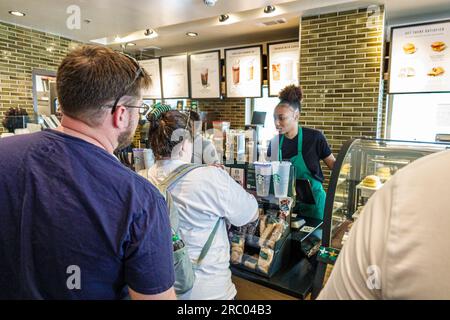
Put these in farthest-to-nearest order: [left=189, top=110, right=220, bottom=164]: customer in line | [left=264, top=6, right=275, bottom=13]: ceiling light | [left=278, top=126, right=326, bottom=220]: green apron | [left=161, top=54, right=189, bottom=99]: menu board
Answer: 1. [left=161, top=54, right=189, bottom=99]: menu board
2. [left=264, top=6, right=275, bottom=13]: ceiling light
3. [left=278, top=126, right=326, bottom=220]: green apron
4. [left=189, top=110, right=220, bottom=164]: customer in line

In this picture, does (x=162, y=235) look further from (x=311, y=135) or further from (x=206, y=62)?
(x=206, y=62)

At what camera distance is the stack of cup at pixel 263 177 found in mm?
1698

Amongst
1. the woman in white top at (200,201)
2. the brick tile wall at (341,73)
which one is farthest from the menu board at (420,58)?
the woman in white top at (200,201)

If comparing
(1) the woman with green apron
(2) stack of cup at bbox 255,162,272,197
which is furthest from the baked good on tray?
(1) the woman with green apron

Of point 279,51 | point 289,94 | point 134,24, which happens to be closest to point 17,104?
point 134,24

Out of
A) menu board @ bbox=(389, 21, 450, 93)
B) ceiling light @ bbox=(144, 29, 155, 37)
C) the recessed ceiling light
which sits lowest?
menu board @ bbox=(389, 21, 450, 93)

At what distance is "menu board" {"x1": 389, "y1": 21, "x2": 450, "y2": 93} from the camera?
3.62 m

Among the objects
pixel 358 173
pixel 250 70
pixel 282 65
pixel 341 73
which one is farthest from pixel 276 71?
pixel 358 173

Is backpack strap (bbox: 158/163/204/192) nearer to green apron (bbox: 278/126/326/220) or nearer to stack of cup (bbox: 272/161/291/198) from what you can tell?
stack of cup (bbox: 272/161/291/198)

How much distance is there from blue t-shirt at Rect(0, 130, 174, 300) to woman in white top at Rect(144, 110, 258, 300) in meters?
0.54

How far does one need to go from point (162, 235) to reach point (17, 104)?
5.82 meters

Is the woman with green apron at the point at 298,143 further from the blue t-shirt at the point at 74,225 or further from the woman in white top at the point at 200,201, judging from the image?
the blue t-shirt at the point at 74,225
